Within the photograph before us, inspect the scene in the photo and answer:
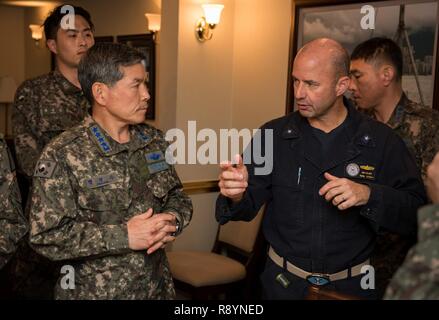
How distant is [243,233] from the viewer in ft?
15.1

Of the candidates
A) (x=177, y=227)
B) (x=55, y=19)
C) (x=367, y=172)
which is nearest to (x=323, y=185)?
(x=367, y=172)

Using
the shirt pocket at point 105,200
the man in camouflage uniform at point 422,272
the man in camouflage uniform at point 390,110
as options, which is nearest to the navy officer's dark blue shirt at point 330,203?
the shirt pocket at point 105,200

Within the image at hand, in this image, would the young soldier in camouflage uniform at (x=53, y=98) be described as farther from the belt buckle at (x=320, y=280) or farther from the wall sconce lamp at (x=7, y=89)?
the wall sconce lamp at (x=7, y=89)

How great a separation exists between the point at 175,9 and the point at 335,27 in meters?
1.28

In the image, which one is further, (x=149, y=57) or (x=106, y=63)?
(x=149, y=57)

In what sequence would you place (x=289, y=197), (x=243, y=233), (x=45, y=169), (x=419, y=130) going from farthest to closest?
(x=243, y=233), (x=419, y=130), (x=289, y=197), (x=45, y=169)

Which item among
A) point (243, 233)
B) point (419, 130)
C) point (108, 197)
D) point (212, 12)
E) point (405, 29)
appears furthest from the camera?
point (212, 12)

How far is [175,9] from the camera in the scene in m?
4.58

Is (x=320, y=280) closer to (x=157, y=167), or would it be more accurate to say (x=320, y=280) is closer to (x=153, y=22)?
(x=157, y=167)

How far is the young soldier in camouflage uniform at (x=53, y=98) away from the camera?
11.0 ft

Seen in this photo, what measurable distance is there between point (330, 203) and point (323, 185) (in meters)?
0.08

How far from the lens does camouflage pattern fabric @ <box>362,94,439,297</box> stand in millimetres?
3234

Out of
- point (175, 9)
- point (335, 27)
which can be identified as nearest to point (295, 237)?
point (335, 27)
